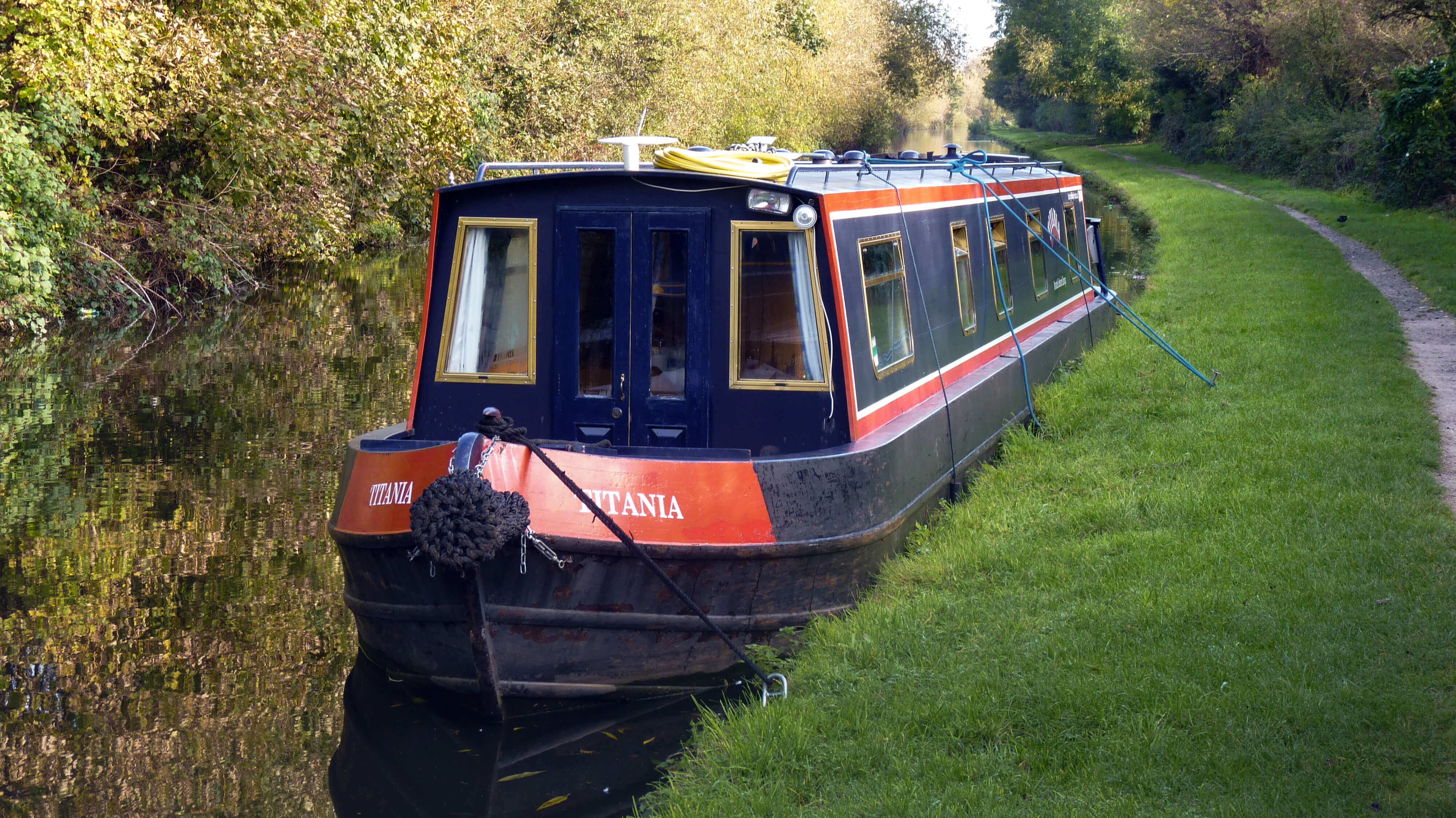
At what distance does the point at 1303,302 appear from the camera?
1232 cm

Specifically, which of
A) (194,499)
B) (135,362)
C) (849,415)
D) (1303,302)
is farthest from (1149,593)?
(135,362)

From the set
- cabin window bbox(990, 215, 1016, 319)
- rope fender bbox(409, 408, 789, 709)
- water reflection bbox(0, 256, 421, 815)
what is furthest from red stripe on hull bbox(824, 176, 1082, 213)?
water reflection bbox(0, 256, 421, 815)

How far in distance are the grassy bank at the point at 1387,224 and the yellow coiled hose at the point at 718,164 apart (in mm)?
8872

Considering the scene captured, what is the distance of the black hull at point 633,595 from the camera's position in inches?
191

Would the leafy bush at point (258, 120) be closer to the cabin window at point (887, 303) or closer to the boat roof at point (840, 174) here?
the boat roof at point (840, 174)

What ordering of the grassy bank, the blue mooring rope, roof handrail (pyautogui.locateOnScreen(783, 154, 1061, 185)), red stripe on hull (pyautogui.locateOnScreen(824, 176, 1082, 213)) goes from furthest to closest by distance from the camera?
1. the grassy bank
2. the blue mooring rope
3. roof handrail (pyautogui.locateOnScreen(783, 154, 1061, 185))
4. red stripe on hull (pyautogui.locateOnScreen(824, 176, 1082, 213))

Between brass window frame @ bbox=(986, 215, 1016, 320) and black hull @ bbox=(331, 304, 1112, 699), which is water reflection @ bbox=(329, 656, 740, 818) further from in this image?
brass window frame @ bbox=(986, 215, 1016, 320)

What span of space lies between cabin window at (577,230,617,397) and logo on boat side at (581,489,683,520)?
86cm

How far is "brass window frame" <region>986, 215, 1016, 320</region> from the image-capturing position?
8758 millimetres

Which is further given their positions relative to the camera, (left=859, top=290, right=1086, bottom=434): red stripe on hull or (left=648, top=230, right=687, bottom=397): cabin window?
(left=859, top=290, right=1086, bottom=434): red stripe on hull

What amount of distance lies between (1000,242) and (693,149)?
3707 millimetres

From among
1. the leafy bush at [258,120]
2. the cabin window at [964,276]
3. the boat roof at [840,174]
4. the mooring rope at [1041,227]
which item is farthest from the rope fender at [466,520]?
the leafy bush at [258,120]

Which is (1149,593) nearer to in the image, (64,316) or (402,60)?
(64,316)

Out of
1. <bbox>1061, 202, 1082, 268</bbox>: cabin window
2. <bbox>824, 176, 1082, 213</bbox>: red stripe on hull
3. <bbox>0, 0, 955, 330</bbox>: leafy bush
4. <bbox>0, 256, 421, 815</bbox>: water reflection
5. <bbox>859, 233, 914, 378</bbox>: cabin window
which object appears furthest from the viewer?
<bbox>0, 0, 955, 330</bbox>: leafy bush
